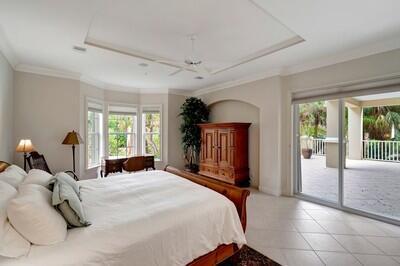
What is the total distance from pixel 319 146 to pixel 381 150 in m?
0.92

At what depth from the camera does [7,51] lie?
3.24 m

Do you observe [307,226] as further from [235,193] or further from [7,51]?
[7,51]

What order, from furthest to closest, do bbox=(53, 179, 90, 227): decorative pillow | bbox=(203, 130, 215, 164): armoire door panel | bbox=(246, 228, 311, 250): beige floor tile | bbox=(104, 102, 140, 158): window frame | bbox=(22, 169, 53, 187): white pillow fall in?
bbox=(104, 102, 140, 158): window frame, bbox=(203, 130, 215, 164): armoire door panel, bbox=(246, 228, 311, 250): beige floor tile, bbox=(22, 169, 53, 187): white pillow, bbox=(53, 179, 90, 227): decorative pillow

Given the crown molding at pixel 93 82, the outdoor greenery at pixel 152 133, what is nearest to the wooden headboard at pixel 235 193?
the outdoor greenery at pixel 152 133

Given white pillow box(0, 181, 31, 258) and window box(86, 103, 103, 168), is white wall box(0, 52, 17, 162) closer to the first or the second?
window box(86, 103, 103, 168)

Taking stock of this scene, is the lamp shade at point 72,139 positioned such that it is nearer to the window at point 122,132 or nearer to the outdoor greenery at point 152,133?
the window at point 122,132

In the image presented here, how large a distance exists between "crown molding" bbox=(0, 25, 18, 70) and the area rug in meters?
3.97

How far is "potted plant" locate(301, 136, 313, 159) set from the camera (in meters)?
4.20

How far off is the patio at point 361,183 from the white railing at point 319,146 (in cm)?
10

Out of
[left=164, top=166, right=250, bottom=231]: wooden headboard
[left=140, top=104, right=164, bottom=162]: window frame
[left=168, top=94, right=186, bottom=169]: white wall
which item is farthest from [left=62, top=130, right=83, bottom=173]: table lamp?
[left=164, top=166, right=250, bottom=231]: wooden headboard

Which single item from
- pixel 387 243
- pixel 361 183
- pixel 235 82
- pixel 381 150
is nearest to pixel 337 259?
pixel 387 243

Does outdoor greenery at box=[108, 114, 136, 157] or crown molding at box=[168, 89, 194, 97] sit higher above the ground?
crown molding at box=[168, 89, 194, 97]

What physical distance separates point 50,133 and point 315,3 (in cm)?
504

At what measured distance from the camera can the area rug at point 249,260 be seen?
2166mm
